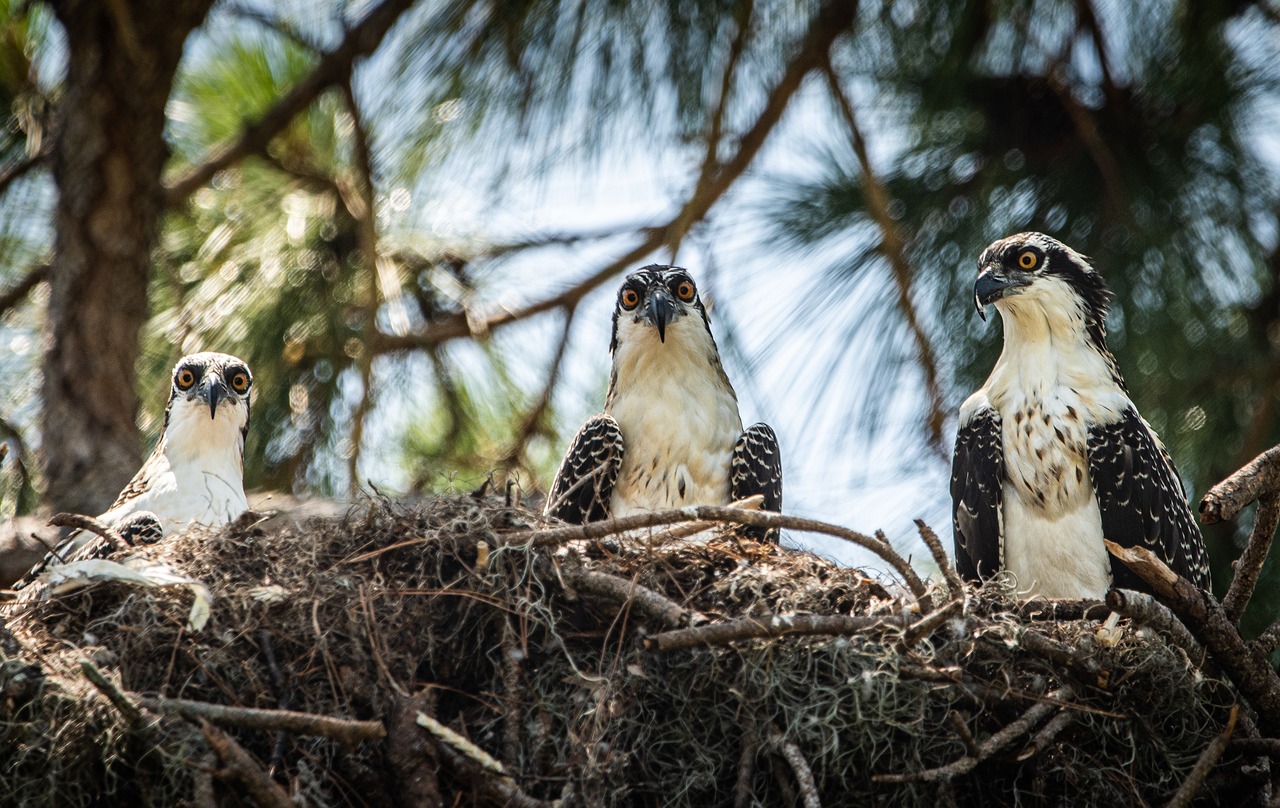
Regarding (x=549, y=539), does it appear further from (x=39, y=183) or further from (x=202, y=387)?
(x=39, y=183)

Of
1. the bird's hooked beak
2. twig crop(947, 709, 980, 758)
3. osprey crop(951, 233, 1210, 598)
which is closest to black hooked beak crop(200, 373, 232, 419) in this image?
osprey crop(951, 233, 1210, 598)

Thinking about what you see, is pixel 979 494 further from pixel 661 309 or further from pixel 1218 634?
pixel 661 309

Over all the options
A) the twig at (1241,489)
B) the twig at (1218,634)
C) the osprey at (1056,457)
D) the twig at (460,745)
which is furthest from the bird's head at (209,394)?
the twig at (1241,489)

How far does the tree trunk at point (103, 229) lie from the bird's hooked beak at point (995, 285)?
12.4 feet

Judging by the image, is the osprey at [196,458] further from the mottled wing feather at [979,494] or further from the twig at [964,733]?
the twig at [964,733]

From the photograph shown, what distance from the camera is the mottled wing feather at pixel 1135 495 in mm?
5559

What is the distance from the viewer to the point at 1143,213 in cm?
701

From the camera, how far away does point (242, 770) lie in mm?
3934

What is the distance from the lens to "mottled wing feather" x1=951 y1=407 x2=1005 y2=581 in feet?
18.9

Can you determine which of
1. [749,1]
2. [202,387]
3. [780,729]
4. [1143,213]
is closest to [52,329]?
[202,387]

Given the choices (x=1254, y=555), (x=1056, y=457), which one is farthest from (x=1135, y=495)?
(x=1254, y=555)

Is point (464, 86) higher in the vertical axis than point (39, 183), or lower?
higher

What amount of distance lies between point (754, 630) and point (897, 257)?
3.30m

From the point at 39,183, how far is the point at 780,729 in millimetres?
5233
